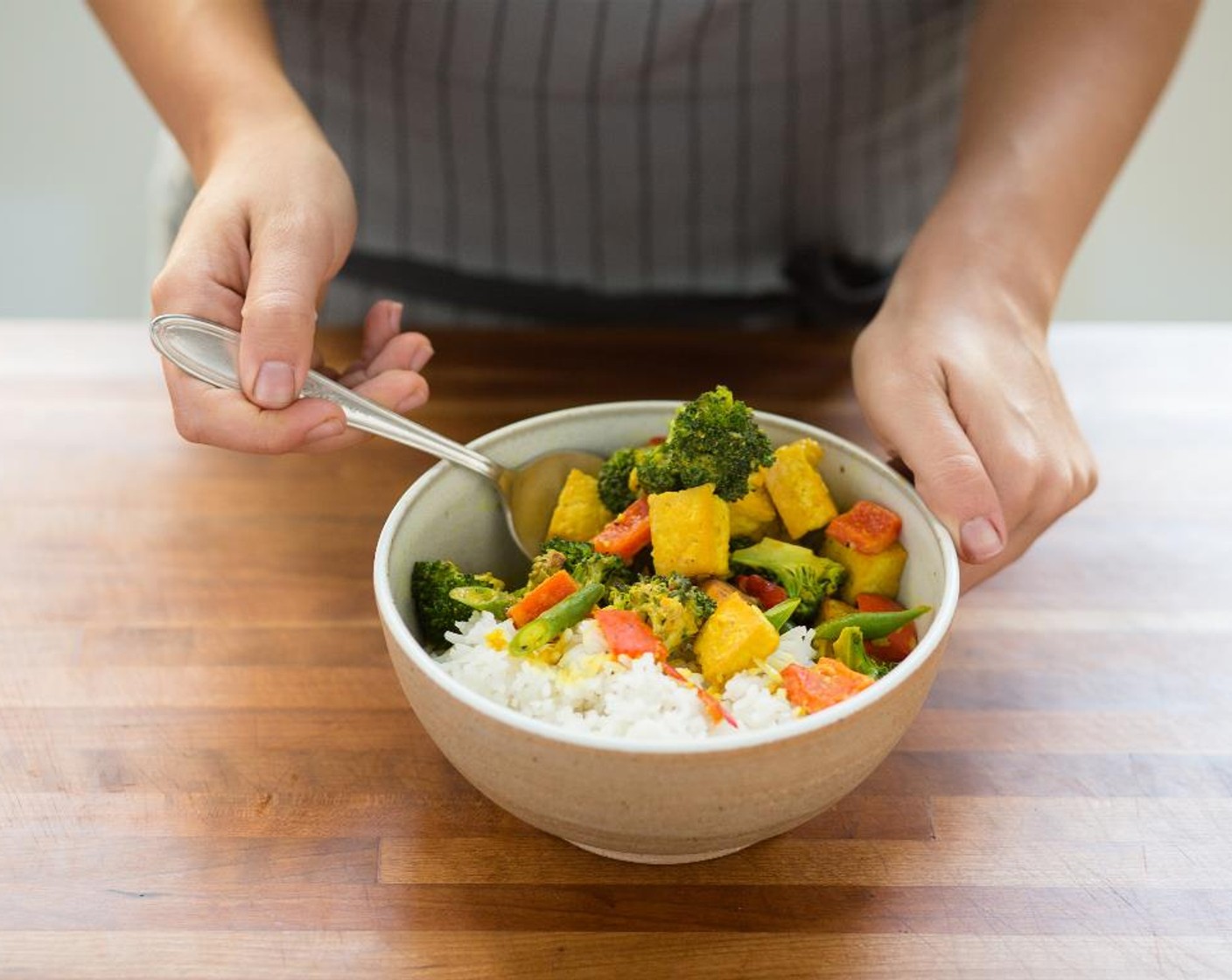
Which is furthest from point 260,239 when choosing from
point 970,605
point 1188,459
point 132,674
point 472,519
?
point 1188,459

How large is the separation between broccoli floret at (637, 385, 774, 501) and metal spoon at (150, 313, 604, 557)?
18cm

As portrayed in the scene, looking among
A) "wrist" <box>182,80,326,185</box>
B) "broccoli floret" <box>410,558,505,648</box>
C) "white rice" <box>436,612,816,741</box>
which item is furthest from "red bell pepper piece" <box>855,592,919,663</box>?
"wrist" <box>182,80,326,185</box>

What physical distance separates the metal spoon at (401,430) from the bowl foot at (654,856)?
1.32 ft

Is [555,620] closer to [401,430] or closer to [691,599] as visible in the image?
[691,599]

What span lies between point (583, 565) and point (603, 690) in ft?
0.64

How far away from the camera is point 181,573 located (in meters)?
1.72

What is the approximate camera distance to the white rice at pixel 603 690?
1.18 metres

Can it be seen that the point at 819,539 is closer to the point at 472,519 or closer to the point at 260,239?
the point at 472,519

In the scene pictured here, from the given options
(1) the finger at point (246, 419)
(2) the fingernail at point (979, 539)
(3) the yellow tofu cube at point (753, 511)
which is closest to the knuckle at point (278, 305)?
(1) the finger at point (246, 419)

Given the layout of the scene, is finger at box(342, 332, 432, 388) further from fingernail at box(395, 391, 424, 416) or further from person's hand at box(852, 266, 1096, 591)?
person's hand at box(852, 266, 1096, 591)

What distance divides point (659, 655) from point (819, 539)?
1.11ft

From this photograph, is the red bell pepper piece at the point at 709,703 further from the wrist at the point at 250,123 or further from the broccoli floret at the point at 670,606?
the wrist at the point at 250,123

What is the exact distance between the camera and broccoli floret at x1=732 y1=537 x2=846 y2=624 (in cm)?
140

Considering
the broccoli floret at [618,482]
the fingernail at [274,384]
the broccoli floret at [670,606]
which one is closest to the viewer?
the broccoli floret at [670,606]
